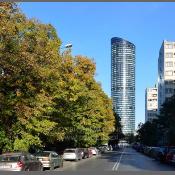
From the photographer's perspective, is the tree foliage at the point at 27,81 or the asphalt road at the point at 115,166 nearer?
the tree foliage at the point at 27,81

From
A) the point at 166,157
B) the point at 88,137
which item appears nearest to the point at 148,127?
the point at 88,137

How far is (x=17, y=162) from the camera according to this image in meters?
27.5

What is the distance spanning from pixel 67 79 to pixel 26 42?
1935 centimetres

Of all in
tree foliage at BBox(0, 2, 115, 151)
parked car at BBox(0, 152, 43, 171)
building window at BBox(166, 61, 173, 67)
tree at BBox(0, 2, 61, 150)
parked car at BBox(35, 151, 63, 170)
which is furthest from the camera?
building window at BBox(166, 61, 173, 67)

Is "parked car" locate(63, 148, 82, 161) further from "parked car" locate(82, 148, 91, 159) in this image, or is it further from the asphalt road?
"parked car" locate(82, 148, 91, 159)

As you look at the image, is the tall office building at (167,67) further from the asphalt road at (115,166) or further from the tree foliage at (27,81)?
the tree foliage at (27,81)

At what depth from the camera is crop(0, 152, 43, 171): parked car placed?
27.3 m

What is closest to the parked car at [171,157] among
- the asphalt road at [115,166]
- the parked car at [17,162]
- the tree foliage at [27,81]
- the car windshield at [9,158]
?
the asphalt road at [115,166]

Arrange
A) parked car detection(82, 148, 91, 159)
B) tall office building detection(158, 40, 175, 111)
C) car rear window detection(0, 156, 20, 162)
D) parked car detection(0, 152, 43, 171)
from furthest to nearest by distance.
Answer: tall office building detection(158, 40, 175, 111) → parked car detection(82, 148, 91, 159) → car rear window detection(0, 156, 20, 162) → parked car detection(0, 152, 43, 171)

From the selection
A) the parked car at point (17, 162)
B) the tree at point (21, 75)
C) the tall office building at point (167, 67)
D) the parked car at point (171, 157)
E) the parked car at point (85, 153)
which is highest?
the tall office building at point (167, 67)

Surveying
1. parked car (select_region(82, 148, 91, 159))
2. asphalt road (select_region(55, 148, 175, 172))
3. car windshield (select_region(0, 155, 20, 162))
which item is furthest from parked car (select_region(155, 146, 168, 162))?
car windshield (select_region(0, 155, 20, 162))

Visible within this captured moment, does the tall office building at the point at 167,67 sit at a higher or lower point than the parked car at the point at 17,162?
higher

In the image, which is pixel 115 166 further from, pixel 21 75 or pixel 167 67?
pixel 167 67

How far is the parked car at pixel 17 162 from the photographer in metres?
27.3
